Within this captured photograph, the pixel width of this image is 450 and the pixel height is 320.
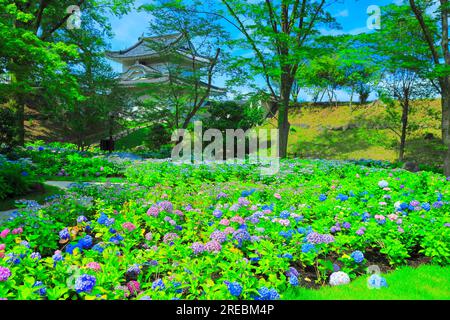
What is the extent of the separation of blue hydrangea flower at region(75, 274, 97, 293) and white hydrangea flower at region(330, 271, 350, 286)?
174 cm

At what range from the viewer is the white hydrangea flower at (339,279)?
2.76 meters

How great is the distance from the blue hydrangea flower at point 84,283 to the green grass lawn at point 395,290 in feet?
4.17

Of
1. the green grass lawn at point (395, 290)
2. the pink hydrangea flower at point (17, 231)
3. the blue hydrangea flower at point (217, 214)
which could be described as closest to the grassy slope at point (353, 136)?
the blue hydrangea flower at point (217, 214)

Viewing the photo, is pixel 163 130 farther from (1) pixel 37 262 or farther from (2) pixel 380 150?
(1) pixel 37 262

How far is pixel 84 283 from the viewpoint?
2.17m

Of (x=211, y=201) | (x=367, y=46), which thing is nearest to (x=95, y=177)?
(x=211, y=201)

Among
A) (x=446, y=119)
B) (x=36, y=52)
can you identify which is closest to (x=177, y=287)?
(x=36, y=52)

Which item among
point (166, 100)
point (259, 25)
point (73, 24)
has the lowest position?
point (166, 100)

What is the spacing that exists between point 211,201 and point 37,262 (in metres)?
2.34

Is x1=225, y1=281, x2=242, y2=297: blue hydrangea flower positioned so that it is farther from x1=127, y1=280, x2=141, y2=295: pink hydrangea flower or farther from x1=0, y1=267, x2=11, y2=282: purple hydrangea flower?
x1=0, y1=267, x2=11, y2=282: purple hydrangea flower

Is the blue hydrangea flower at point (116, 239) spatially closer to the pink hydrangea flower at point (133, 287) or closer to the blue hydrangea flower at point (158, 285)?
the pink hydrangea flower at point (133, 287)

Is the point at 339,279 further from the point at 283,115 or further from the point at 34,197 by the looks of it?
the point at 283,115

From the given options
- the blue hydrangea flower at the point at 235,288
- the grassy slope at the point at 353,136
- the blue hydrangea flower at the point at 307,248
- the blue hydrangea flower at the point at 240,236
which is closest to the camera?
the blue hydrangea flower at the point at 235,288

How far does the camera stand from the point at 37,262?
98.4 inches
